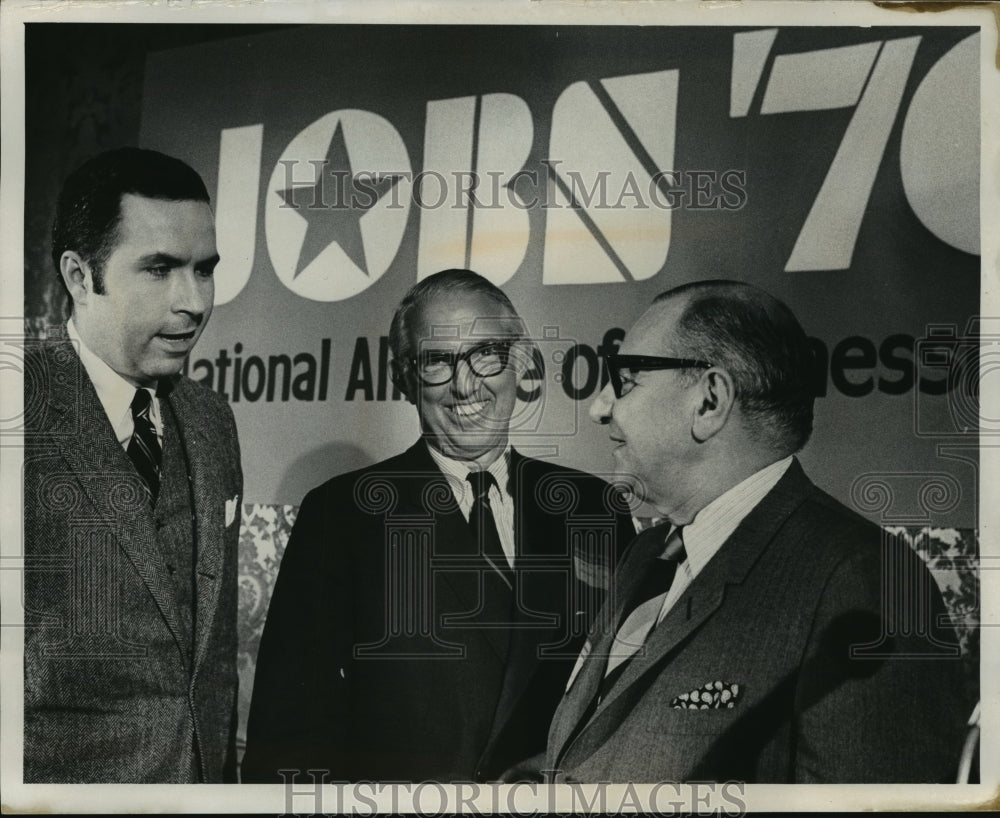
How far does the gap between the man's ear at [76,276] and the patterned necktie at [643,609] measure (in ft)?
4.61

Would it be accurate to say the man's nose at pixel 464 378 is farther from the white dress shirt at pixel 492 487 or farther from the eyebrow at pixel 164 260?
→ the eyebrow at pixel 164 260

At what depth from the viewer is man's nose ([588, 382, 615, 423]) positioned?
7.32 ft

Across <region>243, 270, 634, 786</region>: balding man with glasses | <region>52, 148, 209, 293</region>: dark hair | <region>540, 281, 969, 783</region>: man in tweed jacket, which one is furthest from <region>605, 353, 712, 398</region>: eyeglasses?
<region>52, 148, 209, 293</region>: dark hair

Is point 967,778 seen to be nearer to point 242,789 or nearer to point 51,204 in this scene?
point 242,789

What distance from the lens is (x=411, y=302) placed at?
2248mm

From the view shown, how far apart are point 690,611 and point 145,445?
50.1 inches

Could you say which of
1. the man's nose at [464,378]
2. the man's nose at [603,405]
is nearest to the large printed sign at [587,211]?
the man's nose at [603,405]

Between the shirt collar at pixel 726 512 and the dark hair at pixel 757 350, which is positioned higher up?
the dark hair at pixel 757 350

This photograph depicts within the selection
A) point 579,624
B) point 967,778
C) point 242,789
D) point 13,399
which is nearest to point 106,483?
point 13,399

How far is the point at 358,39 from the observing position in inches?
89.1

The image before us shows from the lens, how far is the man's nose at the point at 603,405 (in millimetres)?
2232

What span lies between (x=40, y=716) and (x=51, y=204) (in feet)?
3.82

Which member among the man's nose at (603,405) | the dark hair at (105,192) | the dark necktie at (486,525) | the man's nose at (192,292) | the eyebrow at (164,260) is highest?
the dark hair at (105,192)

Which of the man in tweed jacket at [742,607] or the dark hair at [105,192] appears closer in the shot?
the man in tweed jacket at [742,607]
